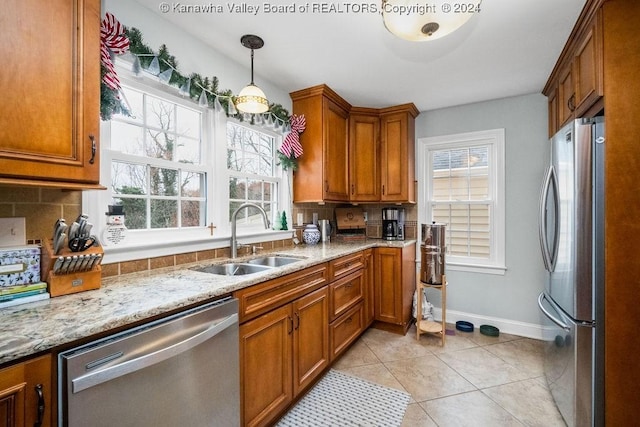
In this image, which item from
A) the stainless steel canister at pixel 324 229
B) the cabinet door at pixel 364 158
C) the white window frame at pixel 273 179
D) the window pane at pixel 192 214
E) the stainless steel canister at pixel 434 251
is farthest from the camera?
the cabinet door at pixel 364 158

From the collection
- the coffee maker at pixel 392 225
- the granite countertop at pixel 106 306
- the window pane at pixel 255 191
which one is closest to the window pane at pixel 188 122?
the window pane at pixel 255 191

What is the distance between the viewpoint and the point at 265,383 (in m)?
1.60

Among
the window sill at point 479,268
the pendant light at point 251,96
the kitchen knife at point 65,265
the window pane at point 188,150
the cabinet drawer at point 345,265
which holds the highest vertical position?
the pendant light at point 251,96

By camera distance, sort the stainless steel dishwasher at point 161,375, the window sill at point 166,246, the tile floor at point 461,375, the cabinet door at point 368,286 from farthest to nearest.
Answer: the cabinet door at point 368,286, the tile floor at point 461,375, the window sill at point 166,246, the stainless steel dishwasher at point 161,375

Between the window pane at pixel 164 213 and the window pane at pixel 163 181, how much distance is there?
0.20 feet

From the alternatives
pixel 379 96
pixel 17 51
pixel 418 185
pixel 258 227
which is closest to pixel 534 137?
pixel 418 185

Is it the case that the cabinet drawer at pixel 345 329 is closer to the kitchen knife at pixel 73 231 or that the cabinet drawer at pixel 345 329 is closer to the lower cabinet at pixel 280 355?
the lower cabinet at pixel 280 355

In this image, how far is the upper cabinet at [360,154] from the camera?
116 inches

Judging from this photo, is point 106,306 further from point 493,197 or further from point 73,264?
point 493,197

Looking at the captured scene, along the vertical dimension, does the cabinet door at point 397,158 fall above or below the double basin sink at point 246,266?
above

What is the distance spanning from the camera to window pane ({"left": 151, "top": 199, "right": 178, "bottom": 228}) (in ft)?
6.07

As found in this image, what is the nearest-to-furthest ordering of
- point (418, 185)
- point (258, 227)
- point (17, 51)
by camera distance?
point (17, 51)
point (258, 227)
point (418, 185)

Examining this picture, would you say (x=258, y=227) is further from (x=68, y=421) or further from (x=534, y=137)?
(x=534, y=137)

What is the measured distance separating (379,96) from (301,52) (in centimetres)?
117
